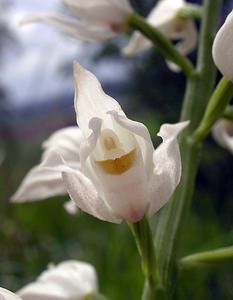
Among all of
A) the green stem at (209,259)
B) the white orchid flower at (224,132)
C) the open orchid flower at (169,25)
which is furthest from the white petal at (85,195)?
the open orchid flower at (169,25)

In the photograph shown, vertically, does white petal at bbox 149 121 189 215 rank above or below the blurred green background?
above

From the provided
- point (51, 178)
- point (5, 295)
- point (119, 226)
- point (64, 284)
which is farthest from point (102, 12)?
point (119, 226)

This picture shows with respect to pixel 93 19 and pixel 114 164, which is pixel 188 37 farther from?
pixel 114 164

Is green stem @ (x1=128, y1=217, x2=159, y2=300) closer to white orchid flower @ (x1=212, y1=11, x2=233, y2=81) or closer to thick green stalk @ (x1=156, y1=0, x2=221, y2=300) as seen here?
thick green stalk @ (x1=156, y1=0, x2=221, y2=300)

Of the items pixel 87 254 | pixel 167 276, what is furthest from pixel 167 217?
pixel 87 254

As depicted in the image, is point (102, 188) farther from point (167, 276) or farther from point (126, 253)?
point (126, 253)

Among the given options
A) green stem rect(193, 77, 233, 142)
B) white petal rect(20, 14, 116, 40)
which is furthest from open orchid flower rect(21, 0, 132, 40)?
green stem rect(193, 77, 233, 142)
